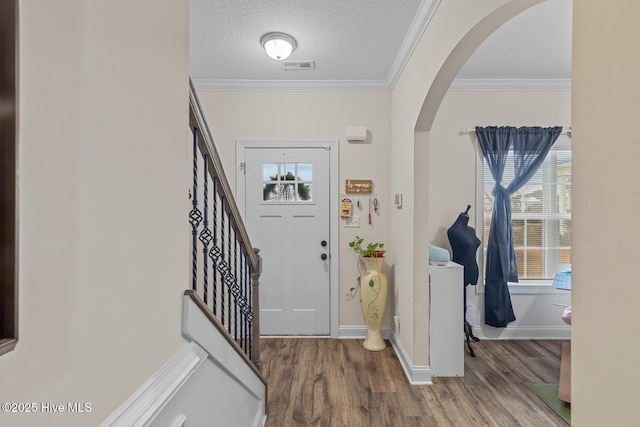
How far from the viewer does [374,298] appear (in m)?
3.09

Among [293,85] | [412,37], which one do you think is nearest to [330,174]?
[293,85]

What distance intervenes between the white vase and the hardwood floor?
13 centimetres

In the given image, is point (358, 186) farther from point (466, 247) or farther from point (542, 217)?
point (542, 217)

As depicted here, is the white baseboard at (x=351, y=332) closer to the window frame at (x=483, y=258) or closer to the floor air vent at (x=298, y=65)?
A: the window frame at (x=483, y=258)

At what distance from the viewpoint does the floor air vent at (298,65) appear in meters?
2.92

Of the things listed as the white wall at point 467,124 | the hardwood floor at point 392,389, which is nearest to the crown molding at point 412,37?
the white wall at point 467,124

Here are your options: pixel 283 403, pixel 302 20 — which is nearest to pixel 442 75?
pixel 302 20

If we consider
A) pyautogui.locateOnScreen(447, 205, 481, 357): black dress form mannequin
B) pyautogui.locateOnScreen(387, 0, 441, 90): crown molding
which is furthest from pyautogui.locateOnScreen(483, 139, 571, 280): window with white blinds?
pyautogui.locateOnScreen(387, 0, 441, 90): crown molding

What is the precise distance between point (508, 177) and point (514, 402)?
211 centimetres

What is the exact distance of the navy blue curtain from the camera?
10.8 ft

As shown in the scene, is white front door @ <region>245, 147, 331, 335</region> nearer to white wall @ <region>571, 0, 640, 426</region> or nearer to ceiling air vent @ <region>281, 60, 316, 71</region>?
ceiling air vent @ <region>281, 60, 316, 71</region>

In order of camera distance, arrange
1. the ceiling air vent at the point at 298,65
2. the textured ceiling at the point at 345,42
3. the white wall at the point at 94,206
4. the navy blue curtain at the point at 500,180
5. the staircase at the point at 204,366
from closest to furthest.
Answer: the white wall at the point at 94,206
the staircase at the point at 204,366
the textured ceiling at the point at 345,42
the ceiling air vent at the point at 298,65
the navy blue curtain at the point at 500,180

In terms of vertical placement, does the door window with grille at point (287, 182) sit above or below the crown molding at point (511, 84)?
below

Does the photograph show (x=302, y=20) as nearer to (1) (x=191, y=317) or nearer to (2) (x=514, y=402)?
A: (1) (x=191, y=317)
